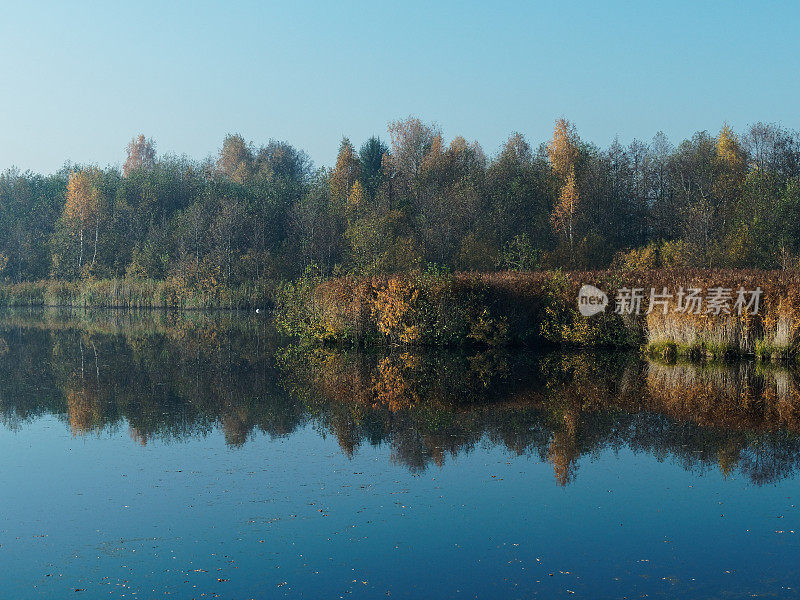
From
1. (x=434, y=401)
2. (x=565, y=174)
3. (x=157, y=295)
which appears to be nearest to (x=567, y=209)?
(x=565, y=174)

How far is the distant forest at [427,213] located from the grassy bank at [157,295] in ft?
6.03

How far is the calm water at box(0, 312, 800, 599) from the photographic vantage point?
244 inches

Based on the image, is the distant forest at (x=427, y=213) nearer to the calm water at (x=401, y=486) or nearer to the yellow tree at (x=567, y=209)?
the yellow tree at (x=567, y=209)

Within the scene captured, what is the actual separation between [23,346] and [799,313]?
22.2 metres

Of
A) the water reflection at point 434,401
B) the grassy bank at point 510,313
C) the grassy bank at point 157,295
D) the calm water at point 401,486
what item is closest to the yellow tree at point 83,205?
the grassy bank at point 157,295

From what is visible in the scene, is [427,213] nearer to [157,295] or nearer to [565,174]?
[565,174]

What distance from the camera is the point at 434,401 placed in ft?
45.0

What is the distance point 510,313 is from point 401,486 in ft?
46.9

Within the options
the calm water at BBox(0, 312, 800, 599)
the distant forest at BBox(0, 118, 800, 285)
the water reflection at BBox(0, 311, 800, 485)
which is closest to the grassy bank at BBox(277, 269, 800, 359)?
the water reflection at BBox(0, 311, 800, 485)

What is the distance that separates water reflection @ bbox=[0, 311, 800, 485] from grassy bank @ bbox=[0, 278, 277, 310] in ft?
83.6

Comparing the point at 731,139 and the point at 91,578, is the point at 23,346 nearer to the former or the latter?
the point at 91,578

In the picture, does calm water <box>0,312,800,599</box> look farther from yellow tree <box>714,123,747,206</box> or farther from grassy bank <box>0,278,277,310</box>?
yellow tree <box>714,123,747,206</box>

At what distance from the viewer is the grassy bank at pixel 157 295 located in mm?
48188

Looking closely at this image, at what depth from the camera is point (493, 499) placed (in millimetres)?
8164
